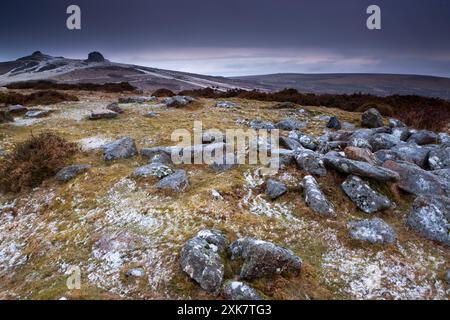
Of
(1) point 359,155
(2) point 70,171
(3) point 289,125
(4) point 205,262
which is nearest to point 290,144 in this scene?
(1) point 359,155

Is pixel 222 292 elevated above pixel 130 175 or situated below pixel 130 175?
below

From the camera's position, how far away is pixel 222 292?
6184mm

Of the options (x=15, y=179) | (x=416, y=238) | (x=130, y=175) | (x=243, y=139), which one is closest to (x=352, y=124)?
(x=243, y=139)

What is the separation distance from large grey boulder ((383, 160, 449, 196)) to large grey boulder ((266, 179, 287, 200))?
3610 mm

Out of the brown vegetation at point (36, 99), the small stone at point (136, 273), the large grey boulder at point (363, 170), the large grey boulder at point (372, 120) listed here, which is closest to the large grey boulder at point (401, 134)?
the large grey boulder at point (372, 120)

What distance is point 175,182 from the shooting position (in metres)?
10.2

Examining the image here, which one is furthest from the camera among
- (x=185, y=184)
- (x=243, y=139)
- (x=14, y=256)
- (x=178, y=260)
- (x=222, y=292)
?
(x=243, y=139)

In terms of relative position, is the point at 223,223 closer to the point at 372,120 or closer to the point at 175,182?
the point at 175,182

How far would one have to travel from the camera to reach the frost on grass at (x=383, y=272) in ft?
21.5

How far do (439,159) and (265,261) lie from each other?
30.8ft

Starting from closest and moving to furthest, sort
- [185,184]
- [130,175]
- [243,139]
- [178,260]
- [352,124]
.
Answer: [178,260] → [185,184] → [130,175] → [243,139] → [352,124]

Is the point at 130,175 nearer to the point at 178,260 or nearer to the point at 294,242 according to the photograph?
the point at 178,260
